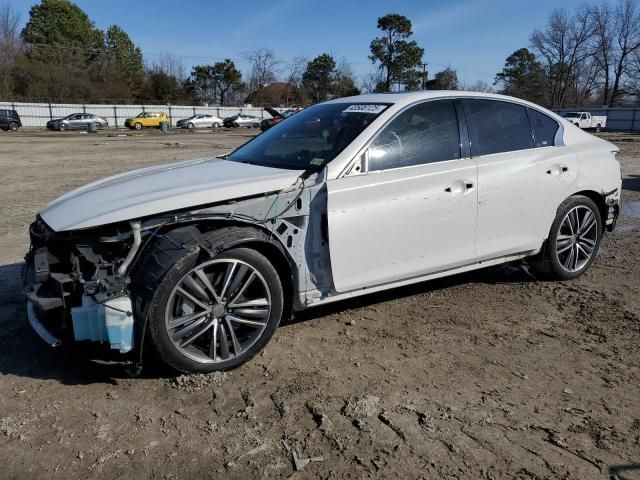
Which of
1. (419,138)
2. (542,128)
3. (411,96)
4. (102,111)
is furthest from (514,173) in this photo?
(102,111)

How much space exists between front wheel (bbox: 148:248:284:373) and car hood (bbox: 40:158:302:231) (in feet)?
1.16

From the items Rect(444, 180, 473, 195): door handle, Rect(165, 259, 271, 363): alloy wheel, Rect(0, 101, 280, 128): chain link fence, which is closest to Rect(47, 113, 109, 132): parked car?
Rect(0, 101, 280, 128): chain link fence

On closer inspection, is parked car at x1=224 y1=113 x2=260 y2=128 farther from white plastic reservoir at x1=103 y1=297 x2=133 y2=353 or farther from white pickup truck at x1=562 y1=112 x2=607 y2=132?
white plastic reservoir at x1=103 y1=297 x2=133 y2=353

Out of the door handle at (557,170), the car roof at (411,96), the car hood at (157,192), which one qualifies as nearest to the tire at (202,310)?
the car hood at (157,192)

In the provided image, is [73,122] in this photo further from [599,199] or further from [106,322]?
[106,322]

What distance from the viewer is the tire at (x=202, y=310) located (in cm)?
308

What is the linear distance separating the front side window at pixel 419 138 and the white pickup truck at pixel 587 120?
43108 mm

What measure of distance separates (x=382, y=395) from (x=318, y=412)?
407mm

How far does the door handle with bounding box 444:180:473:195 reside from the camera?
4041mm

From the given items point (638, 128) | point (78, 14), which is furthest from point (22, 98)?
point (638, 128)

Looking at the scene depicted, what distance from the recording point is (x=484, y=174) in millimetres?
4223

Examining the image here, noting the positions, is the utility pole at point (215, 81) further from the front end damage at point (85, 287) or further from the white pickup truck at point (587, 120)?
the front end damage at point (85, 287)

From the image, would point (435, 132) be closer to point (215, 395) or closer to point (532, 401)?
point (532, 401)

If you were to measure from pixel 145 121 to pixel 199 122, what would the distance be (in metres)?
5.32
